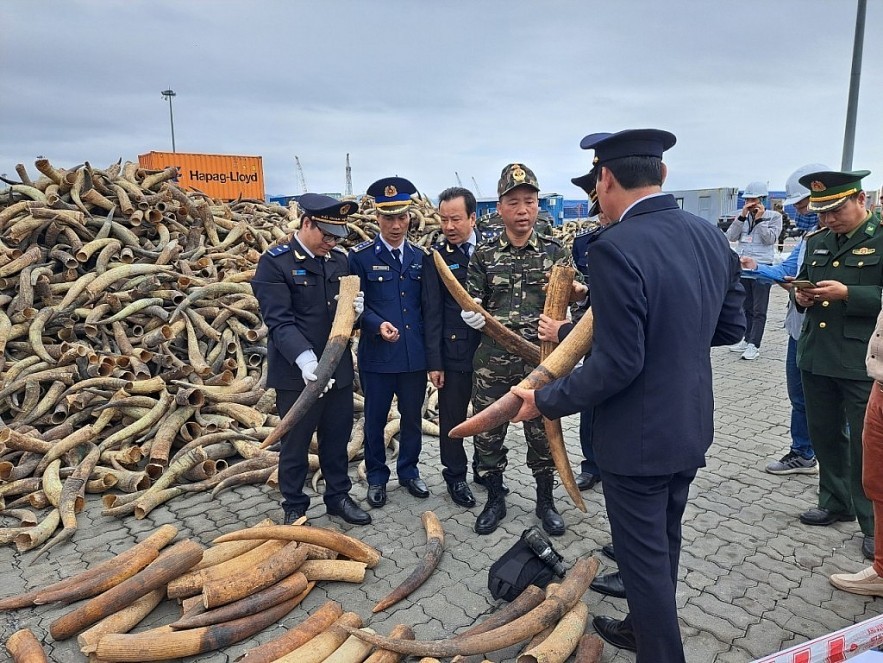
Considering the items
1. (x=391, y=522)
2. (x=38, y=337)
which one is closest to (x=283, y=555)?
(x=391, y=522)

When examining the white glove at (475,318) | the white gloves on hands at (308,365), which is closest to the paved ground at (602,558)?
the white gloves on hands at (308,365)

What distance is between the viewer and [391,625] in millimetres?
3242

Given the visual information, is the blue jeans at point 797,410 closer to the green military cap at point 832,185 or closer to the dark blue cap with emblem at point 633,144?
the green military cap at point 832,185

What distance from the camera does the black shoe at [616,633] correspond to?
301 centimetres

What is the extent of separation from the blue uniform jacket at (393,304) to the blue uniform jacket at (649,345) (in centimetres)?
205

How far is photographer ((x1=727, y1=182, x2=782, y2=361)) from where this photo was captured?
28.4ft

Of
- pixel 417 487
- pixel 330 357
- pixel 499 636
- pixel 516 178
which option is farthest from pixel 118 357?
pixel 499 636

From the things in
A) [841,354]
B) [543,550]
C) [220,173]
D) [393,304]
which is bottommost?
[543,550]

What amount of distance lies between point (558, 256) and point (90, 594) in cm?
361

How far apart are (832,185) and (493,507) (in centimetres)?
314

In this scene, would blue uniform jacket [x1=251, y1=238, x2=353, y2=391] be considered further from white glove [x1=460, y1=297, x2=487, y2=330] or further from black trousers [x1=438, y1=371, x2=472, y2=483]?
white glove [x1=460, y1=297, x2=487, y2=330]

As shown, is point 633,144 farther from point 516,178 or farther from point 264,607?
point 264,607

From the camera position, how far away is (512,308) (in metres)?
4.15

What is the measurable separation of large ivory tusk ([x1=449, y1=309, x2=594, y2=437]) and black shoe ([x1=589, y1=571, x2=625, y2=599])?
1383 millimetres
